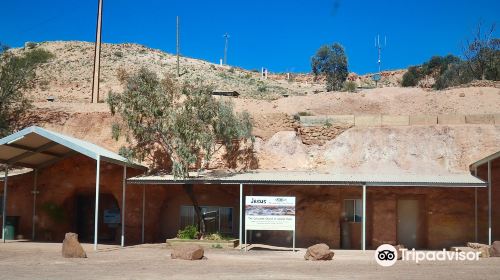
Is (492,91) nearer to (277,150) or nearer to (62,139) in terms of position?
(277,150)

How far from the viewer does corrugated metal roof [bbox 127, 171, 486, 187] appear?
73.5ft

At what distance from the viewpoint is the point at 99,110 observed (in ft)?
111

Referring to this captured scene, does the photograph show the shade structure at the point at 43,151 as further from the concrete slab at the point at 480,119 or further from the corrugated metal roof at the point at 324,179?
the concrete slab at the point at 480,119

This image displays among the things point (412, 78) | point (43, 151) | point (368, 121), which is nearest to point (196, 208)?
point (43, 151)

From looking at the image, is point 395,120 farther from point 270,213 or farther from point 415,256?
point 415,256

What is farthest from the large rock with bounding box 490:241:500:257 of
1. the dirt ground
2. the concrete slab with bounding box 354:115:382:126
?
the concrete slab with bounding box 354:115:382:126

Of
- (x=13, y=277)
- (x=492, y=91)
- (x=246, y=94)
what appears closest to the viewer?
(x=13, y=277)

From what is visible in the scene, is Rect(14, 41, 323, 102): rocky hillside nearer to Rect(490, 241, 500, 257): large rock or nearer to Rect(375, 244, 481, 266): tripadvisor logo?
Rect(375, 244, 481, 266): tripadvisor logo

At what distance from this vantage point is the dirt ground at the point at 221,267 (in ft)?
47.9

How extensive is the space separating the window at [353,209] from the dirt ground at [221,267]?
3.69 m

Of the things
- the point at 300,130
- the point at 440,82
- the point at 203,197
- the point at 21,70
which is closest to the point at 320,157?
the point at 300,130

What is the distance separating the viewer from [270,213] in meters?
22.2

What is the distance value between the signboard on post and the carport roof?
5.53m

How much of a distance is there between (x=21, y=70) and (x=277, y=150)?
17.7 metres
